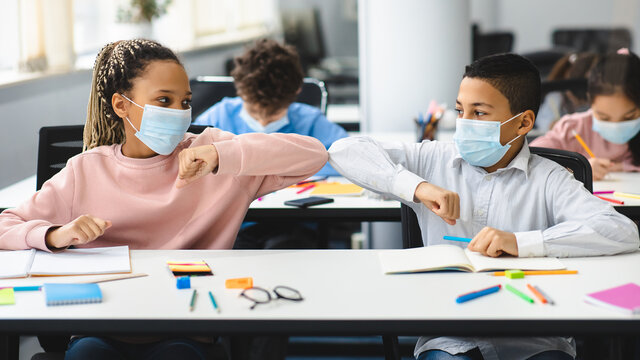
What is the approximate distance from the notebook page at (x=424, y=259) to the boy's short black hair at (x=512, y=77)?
427 millimetres

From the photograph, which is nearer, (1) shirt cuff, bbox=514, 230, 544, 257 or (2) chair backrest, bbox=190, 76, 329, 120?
(1) shirt cuff, bbox=514, 230, 544, 257

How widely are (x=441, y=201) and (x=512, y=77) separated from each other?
40 cm

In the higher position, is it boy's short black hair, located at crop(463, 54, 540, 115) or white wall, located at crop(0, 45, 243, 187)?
boy's short black hair, located at crop(463, 54, 540, 115)

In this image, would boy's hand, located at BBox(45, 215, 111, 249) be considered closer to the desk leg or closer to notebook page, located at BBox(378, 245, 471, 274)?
the desk leg

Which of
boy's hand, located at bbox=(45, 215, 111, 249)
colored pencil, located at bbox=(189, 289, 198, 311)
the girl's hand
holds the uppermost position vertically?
boy's hand, located at bbox=(45, 215, 111, 249)

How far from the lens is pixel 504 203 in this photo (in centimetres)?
170

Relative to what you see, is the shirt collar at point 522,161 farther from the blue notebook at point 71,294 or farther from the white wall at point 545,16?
the white wall at point 545,16

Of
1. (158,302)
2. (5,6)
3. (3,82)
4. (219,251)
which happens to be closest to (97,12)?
(5,6)

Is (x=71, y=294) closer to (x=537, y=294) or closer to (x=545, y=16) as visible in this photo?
(x=537, y=294)

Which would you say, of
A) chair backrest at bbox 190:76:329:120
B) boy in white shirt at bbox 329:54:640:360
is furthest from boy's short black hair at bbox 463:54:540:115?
chair backrest at bbox 190:76:329:120

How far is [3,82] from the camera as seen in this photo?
9.16 ft

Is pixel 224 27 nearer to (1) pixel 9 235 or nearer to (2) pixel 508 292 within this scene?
(1) pixel 9 235

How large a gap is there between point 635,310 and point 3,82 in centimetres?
247

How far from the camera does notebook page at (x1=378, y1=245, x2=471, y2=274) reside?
1.43 metres
